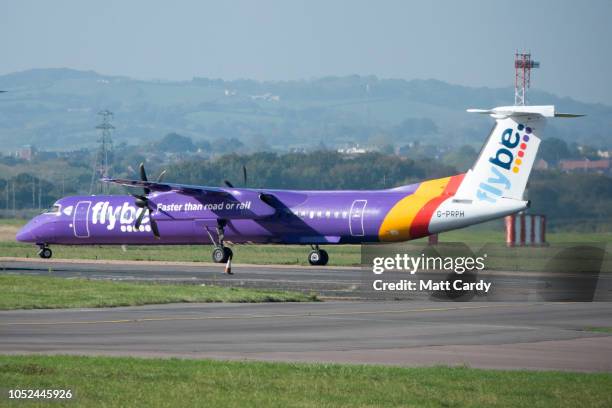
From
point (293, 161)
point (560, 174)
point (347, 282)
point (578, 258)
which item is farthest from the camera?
point (293, 161)

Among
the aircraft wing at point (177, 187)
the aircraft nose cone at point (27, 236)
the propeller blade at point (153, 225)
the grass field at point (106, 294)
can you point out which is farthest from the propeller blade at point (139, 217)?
the grass field at point (106, 294)

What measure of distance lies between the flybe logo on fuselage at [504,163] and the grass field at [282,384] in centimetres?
2871

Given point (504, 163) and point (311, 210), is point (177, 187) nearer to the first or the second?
point (311, 210)

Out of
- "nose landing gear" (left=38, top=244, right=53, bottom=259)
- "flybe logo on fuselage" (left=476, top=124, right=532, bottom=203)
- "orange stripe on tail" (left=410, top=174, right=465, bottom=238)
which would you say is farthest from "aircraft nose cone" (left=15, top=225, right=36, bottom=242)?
"flybe logo on fuselage" (left=476, top=124, right=532, bottom=203)

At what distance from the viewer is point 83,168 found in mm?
198750

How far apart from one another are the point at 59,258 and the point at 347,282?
24.3 meters

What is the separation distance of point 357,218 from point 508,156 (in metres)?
7.32

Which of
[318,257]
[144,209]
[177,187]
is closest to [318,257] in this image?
[318,257]

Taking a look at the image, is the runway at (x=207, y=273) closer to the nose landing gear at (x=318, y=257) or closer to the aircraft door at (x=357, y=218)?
the nose landing gear at (x=318, y=257)

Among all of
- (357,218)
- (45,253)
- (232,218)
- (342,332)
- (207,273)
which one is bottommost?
(45,253)

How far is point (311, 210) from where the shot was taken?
51.7m

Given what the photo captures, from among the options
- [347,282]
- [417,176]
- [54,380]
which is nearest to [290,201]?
[347,282]

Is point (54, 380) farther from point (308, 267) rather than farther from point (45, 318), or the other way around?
point (308, 267)

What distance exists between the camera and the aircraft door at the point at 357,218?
166ft
